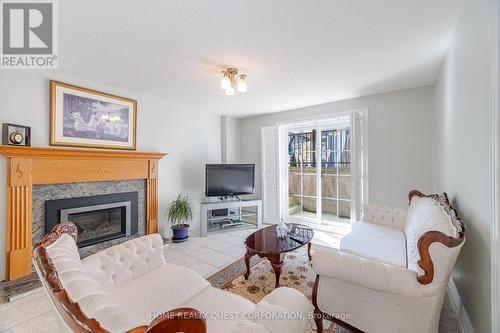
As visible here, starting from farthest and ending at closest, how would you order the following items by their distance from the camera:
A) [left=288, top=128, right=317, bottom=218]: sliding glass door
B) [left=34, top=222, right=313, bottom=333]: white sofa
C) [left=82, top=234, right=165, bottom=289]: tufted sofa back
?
[left=288, top=128, right=317, bottom=218]: sliding glass door < [left=82, top=234, right=165, bottom=289]: tufted sofa back < [left=34, top=222, right=313, bottom=333]: white sofa

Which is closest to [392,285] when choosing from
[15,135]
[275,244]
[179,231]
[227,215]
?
[275,244]

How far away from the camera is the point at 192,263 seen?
2785 mm

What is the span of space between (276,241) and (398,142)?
251 centimetres

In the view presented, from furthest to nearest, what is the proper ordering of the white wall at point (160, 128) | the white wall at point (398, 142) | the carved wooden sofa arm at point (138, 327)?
the white wall at point (398, 142), the white wall at point (160, 128), the carved wooden sofa arm at point (138, 327)

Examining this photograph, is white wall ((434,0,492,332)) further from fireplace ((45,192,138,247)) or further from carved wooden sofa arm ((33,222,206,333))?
fireplace ((45,192,138,247))

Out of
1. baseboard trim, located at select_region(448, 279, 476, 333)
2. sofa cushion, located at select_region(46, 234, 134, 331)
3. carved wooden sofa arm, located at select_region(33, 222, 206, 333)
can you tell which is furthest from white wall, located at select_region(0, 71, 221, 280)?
baseboard trim, located at select_region(448, 279, 476, 333)

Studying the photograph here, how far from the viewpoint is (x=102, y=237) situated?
10.0 ft

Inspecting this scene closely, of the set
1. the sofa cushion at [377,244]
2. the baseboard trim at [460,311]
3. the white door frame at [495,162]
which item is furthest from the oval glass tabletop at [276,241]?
the white door frame at [495,162]

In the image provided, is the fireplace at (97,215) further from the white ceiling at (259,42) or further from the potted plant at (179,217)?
the white ceiling at (259,42)

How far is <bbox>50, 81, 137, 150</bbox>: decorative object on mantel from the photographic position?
264 cm

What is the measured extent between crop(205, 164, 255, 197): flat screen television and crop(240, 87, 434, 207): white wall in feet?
7.15

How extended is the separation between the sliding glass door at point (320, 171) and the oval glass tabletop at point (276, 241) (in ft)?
5.18

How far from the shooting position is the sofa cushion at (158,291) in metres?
1.27

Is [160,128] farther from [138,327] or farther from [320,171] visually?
[138,327]
